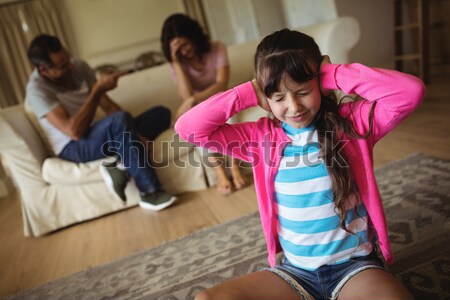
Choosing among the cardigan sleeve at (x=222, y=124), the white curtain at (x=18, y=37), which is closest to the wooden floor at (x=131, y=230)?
the cardigan sleeve at (x=222, y=124)

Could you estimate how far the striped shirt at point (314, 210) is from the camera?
723 mm

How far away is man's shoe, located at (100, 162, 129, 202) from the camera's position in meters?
1.73

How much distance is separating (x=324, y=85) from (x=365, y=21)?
277 cm

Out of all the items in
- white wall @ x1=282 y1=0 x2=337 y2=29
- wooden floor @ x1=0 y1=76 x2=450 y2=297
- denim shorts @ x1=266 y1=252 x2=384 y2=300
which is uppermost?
white wall @ x1=282 y1=0 x2=337 y2=29

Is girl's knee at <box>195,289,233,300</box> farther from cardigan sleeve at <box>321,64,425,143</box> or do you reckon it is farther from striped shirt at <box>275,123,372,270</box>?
cardigan sleeve at <box>321,64,425,143</box>

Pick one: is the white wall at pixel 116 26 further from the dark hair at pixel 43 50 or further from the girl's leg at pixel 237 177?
the girl's leg at pixel 237 177

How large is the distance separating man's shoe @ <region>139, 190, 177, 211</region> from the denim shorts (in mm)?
1078

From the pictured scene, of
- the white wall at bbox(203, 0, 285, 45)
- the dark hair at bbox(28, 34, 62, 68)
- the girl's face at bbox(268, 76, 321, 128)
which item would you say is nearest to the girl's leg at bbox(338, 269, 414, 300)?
the girl's face at bbox(268, 76, 321, 128)

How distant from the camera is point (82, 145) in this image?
180 cm

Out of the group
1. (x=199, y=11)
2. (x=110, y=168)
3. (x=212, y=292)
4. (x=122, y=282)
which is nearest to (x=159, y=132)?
(x=110, y=168)

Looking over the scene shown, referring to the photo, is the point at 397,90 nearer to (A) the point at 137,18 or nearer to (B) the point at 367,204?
(B) the point at 367,204

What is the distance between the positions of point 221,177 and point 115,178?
531mm

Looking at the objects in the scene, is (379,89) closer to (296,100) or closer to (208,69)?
(296,100)

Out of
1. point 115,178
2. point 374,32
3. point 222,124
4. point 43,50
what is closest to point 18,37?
point 43,50
